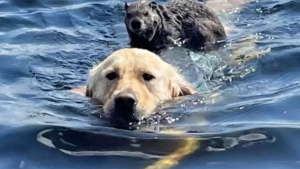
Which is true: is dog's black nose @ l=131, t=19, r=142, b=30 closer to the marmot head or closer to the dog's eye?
the marmot head

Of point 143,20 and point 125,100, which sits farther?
point 143,20

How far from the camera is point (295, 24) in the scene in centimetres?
925

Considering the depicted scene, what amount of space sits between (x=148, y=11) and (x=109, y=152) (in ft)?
14.3

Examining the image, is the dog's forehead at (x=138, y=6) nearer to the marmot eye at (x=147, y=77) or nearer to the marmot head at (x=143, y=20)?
the marmot head at (x=143, y=20)

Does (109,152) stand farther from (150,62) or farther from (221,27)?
→ (221,27)

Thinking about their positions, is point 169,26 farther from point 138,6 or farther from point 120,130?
point 120,130

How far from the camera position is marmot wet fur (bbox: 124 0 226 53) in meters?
8.69

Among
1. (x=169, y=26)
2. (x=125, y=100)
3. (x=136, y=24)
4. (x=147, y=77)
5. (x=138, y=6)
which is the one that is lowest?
(x=125, y=100)

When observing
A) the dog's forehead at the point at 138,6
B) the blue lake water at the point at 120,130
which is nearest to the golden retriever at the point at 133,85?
the blue lake water at the point at 120,130

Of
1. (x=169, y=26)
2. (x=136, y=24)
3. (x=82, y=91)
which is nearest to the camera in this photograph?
(x=82, y=91)

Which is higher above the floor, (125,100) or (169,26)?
(169,26)

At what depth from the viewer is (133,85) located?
227 inches

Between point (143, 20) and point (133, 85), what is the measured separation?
121 inches

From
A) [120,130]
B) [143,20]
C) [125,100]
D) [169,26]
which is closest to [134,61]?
[125,100]
